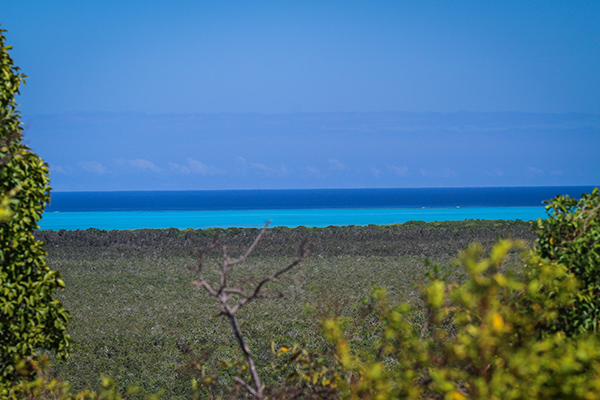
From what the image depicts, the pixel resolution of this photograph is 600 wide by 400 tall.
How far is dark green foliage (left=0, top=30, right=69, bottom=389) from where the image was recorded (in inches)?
148

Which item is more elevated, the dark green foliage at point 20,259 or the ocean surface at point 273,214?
the ocean surface at point 273,214

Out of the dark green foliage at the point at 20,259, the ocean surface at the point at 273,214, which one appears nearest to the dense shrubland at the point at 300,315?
the dark green foliage at the point at 20,259

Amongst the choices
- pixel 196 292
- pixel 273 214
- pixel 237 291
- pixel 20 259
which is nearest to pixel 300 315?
pixel 196 292

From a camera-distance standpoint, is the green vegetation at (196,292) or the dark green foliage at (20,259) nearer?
the dark green foliage at (20,259)

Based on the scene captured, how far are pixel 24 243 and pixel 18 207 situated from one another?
28 centimetres

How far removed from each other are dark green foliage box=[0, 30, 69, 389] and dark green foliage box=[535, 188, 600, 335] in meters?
3.80

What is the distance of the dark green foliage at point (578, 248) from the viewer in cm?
368

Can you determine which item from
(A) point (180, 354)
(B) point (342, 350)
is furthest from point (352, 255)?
(B) point (342, 350)

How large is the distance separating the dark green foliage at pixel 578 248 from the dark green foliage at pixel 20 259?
3804mm

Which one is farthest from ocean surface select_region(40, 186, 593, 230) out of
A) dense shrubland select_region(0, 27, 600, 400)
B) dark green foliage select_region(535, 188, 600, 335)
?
dark green foliage select_region(535, 188, 600, 335)

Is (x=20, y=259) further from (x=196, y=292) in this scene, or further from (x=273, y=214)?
(x=273, y=214)

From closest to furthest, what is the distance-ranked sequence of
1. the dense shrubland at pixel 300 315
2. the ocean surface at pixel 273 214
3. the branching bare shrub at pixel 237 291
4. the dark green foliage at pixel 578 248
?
the dense shrubland at pixel 300 315 → the branching bare shrub at pixel 237 291 → the dark green foliage at pixel 578 248 → the ocean surface at pixel 273 214

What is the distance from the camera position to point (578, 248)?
12.4 ft

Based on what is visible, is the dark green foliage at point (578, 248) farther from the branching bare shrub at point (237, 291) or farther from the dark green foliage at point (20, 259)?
the dark green foliage at point (20, 259)
